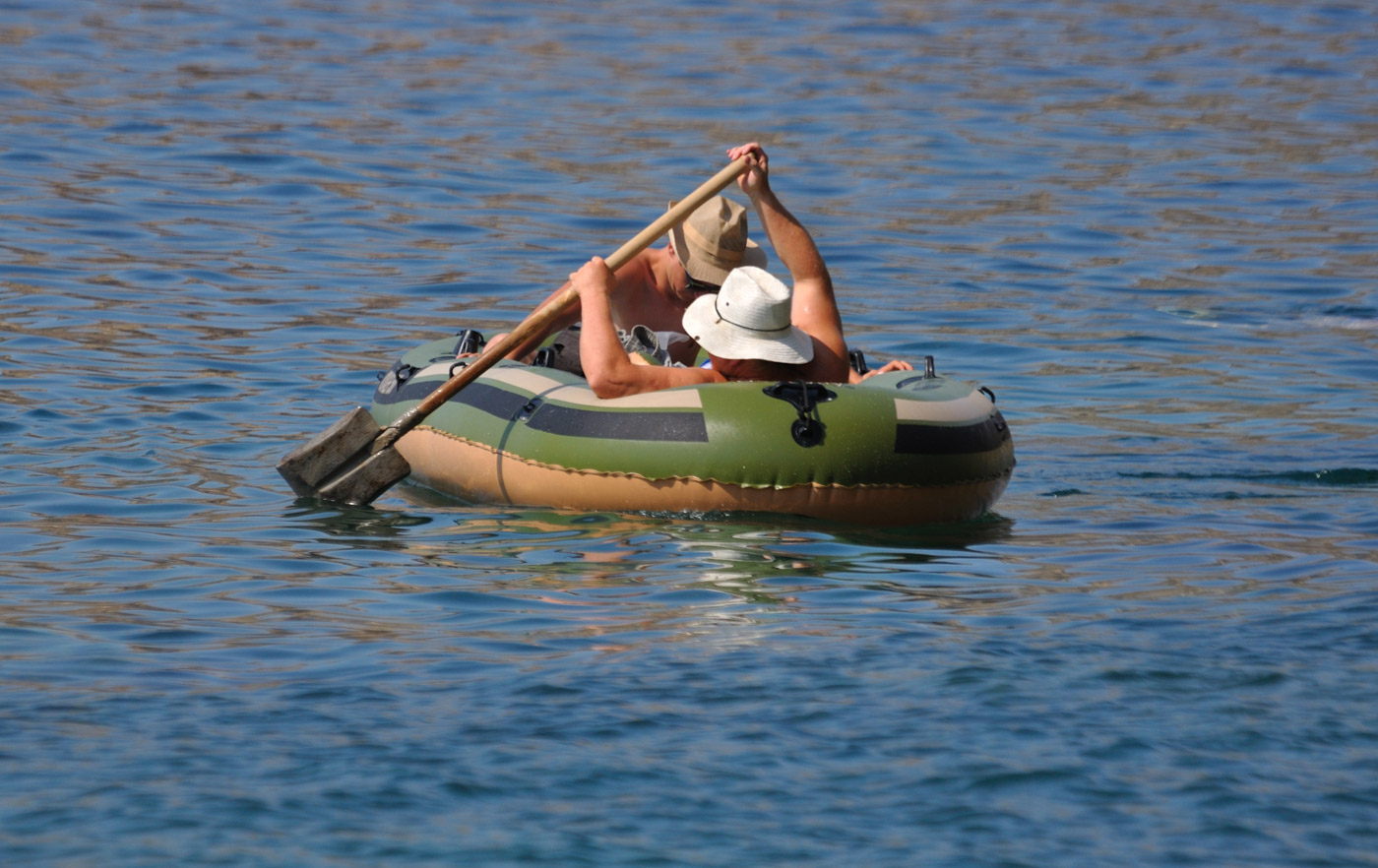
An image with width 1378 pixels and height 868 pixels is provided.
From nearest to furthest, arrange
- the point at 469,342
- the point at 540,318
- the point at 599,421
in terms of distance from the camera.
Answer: the point at 599,421, the point at 540,318, the point at 469,342

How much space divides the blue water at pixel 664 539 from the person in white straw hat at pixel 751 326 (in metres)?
0.59

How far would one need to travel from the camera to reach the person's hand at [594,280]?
693cm

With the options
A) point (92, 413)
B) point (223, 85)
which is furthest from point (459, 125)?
point (92, 413)

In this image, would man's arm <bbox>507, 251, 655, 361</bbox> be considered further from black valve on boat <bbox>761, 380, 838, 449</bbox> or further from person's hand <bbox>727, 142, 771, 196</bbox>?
black valve on boat <bbox>761, 380, 838, 449</bbox>

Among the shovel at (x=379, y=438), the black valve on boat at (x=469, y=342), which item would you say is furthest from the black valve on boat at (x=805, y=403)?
the black valve on boat at (x=469, y=342)

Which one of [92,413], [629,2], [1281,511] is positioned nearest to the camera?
[1281,511]

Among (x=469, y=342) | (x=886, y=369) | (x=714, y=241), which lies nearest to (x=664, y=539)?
(x=714, y=241)

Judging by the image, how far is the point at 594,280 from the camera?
6945mm

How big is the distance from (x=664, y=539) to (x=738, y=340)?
0.79 metres

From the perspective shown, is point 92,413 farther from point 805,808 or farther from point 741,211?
point 805,808

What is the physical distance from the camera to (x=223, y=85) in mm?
19078

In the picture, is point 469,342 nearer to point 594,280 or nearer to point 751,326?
point 594,280

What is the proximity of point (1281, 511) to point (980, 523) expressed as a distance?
1.21 meters

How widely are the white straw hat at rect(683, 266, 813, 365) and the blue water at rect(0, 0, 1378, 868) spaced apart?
63cm
